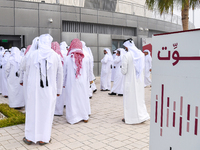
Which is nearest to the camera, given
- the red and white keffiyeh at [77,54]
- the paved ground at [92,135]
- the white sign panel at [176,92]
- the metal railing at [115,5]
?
the white sign panel at [176,92]

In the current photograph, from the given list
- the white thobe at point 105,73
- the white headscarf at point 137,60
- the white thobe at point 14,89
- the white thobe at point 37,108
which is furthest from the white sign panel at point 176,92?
the white thobe at point 105,73

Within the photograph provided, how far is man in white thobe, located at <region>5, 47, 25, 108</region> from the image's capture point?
7.27 metres

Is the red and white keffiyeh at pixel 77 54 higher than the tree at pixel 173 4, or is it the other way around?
the tree at pixel 173 4

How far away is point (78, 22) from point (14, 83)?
9.73 metres

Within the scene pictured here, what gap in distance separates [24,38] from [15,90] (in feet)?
23.8

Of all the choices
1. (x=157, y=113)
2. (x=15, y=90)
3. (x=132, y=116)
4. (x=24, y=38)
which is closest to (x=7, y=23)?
(x=24, y=38)

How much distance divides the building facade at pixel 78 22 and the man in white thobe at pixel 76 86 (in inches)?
363

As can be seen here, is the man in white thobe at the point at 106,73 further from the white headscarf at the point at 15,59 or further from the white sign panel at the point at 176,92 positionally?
the white sign panel at the point at 176,92

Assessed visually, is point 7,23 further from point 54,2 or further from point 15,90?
point 15,90

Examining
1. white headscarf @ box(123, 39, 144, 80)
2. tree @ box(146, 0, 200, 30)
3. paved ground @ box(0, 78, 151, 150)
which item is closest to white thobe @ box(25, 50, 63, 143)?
paved ground @ box(0, 78, 151, 150)

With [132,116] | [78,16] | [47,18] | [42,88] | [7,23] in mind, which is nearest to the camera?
[42,88]

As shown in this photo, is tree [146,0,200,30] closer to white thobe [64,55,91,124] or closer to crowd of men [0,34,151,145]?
crowd of men [0,34,151,145]

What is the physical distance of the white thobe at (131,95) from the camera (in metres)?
5.41

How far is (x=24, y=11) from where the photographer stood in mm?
13617
